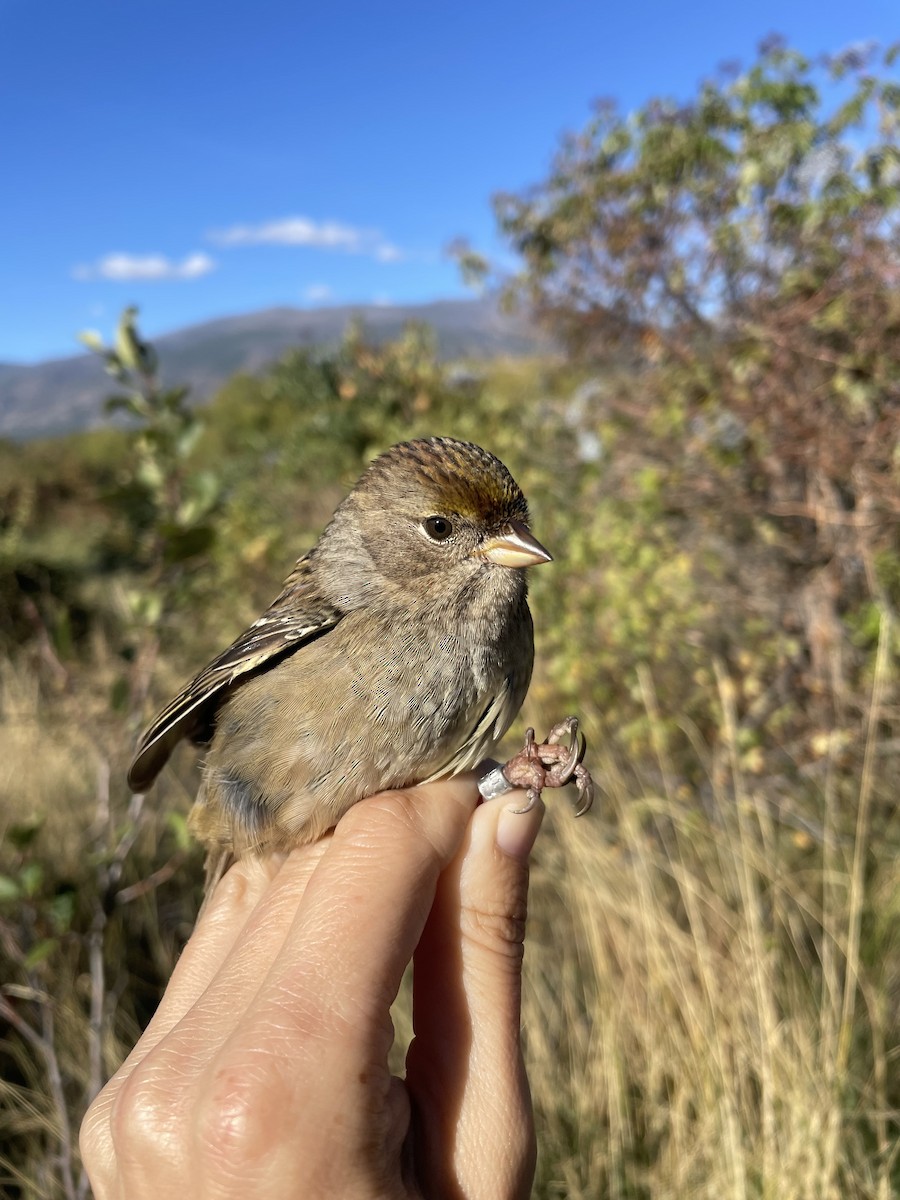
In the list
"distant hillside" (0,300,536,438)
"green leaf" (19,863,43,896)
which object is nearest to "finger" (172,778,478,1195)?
"green leaf" (19,863,43,896)

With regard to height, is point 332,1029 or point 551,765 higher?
Result: point 551,765

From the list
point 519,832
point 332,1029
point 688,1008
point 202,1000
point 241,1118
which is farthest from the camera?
point 688,1008

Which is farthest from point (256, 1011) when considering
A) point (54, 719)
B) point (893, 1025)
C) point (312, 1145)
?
point (54, 719)

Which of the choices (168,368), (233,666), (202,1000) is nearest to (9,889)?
(233,666)

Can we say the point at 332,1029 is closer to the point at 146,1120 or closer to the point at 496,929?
the point at 146,1120

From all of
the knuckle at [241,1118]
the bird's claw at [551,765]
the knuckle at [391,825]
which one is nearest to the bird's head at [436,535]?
the bird's claw at [551,765]

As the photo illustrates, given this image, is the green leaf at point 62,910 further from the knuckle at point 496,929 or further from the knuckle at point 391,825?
the knuckle at point 496,929

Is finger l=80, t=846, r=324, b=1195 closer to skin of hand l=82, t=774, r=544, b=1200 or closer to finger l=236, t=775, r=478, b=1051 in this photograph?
skin of hand l=82, t=774, r=544, b=1200
